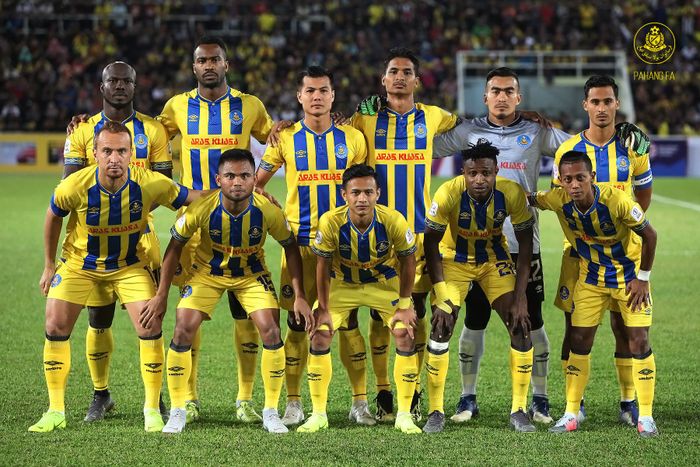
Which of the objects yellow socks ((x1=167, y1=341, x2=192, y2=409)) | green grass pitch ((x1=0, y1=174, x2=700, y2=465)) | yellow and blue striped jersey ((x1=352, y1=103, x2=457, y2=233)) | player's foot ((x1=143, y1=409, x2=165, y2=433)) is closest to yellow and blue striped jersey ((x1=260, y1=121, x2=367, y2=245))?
yellow and blue striped jersey ((x1=352, y1=103, x2=457, y2=233))

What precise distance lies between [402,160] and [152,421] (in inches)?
88.0

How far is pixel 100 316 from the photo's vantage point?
266 inches

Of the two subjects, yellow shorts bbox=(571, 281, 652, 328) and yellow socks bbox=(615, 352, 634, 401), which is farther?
yellow socks bbox=(615, 352, 634, 401)

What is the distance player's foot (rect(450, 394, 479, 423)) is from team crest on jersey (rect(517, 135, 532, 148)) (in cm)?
162

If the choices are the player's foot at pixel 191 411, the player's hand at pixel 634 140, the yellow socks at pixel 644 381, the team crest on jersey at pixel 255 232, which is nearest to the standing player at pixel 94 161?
the player's foot at pixel 191 411

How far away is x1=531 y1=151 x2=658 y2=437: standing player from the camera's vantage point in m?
6.22

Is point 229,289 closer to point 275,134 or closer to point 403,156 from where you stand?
point 275,134

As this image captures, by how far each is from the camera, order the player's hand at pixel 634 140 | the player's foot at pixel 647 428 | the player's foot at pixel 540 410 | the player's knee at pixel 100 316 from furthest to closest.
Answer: the player's knee at pixel 100 316 → the player's foot at pixel 540 410 → the player's hand at pixel 634 140 → the player's foot at pixel 647 428

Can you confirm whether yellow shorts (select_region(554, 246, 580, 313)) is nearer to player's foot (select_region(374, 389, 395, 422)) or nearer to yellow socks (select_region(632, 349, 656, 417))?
yellow socks (select_region(632, 349, 656, 417))

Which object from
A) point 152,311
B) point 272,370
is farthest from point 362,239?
point 152,311

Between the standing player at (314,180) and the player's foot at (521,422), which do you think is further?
the standing player at (314,180)

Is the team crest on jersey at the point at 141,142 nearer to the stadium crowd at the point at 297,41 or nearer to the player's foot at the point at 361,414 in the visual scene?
the player's foot at the point at 361,414

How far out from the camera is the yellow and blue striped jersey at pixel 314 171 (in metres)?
6.75

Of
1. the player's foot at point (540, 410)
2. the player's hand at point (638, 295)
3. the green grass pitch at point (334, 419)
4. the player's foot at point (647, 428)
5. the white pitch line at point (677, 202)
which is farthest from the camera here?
the white pitch line at point (677, 202)
